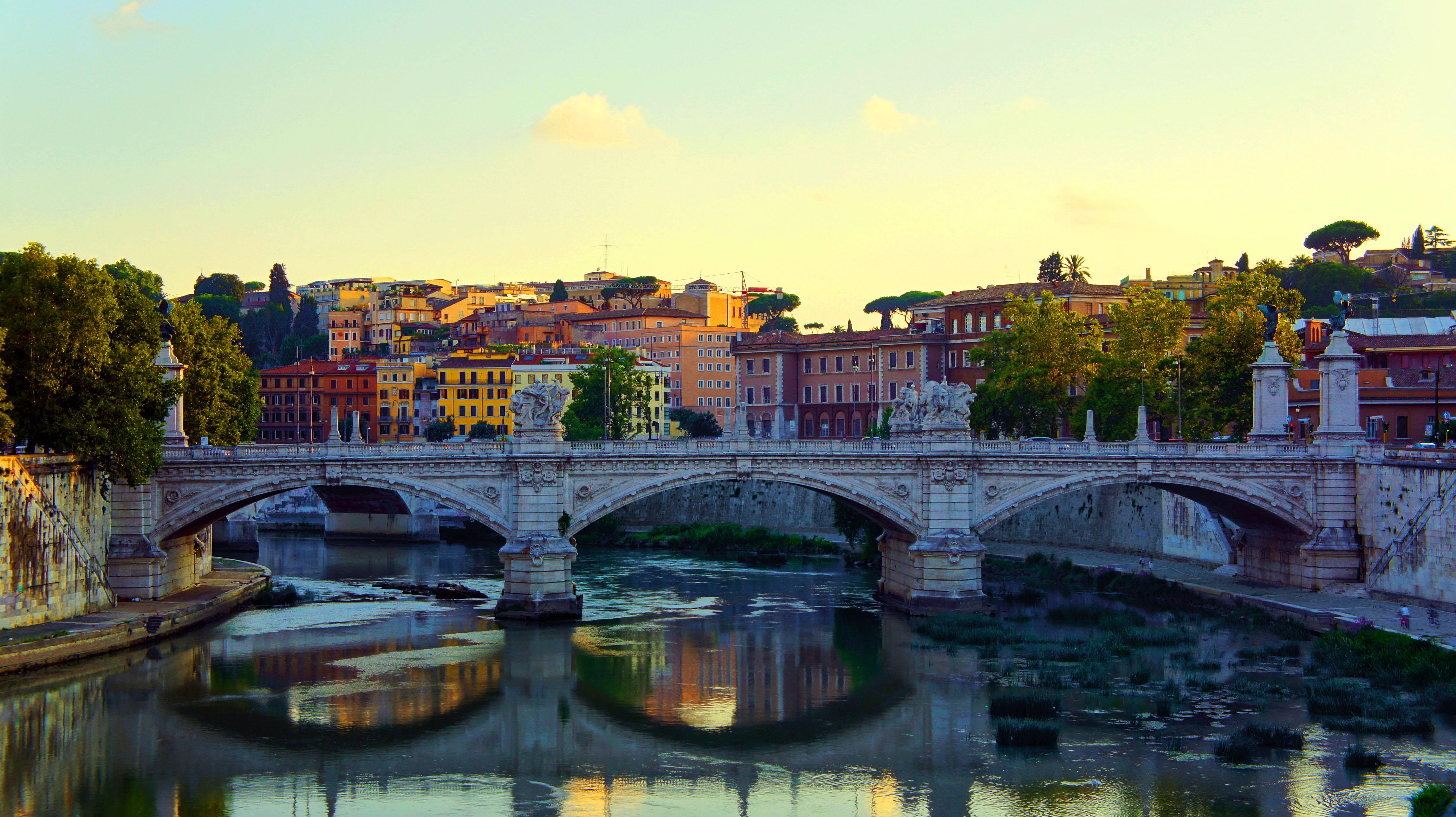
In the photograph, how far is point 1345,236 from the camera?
10806 centimetres

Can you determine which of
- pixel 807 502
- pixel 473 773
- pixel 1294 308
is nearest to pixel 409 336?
pixel 807 502

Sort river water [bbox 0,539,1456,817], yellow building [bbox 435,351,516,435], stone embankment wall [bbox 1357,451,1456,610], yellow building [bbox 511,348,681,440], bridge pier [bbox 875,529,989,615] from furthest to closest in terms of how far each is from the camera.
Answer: yellow building [bbox 435,351,516,435]
yellow building [bbox 511,348,681,440]
bridge pier [bbox 875,529,989,615]
stone embankment wall [bbox 1357,451,1456,610]
river water [bbox 0,539,1456,817]

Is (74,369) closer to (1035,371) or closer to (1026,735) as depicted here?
(1026,735)

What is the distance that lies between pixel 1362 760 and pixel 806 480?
19.0m

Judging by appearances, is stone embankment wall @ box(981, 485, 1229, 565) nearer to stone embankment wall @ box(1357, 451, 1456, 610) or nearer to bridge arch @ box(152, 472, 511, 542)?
stone embankment wall @ box(1357, 451, 1456, 610)

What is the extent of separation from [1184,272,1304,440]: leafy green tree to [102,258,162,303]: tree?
3759 centimetres

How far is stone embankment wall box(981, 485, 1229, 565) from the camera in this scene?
5025cm

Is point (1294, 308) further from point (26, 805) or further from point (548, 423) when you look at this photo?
point (26, 805)

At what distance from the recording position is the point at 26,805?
25.2 metres

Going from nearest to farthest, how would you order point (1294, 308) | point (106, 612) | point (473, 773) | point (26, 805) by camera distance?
point (26, 805)
point (473, 773)
point (106, 612)
point (1294, 308)

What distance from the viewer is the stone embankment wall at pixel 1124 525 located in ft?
165

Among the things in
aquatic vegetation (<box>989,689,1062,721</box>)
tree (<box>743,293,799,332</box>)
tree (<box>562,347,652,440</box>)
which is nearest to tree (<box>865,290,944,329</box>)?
tree (<box>743,293,799,332</box>)

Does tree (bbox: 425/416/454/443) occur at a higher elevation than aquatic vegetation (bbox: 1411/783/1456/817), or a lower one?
higher

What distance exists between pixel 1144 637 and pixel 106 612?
87.0ft
